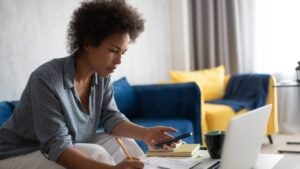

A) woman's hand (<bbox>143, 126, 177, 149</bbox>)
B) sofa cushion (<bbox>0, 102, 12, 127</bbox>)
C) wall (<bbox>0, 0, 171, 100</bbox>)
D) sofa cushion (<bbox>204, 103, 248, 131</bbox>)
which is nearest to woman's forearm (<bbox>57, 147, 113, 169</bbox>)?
woman's hand (<bbox>143, 126, 177, 149</bbox>)

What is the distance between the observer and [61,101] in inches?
51.4

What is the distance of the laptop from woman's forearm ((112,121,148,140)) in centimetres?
36

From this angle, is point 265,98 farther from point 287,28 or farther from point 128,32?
point 128,32

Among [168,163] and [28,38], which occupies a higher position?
[28,38]

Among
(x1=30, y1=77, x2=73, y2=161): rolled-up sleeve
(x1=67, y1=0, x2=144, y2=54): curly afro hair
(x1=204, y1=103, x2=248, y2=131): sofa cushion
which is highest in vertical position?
(x1=67, y1=0, x2=144, y2=54): curly afro hair

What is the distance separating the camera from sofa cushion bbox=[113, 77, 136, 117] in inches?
109

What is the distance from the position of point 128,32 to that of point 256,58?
2.73 m

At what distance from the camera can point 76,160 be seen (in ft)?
3.91

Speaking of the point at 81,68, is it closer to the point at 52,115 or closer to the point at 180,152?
the point at 52,115

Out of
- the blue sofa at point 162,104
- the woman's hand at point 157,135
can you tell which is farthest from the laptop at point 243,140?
the blue sofa at point 162,104

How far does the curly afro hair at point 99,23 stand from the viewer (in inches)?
53.4

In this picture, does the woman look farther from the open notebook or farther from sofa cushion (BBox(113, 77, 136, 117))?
sofa cushion (BBox(113, 77, 136, 117))

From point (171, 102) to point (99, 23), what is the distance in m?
1.57

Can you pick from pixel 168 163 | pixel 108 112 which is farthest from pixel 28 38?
pixel 168 163
